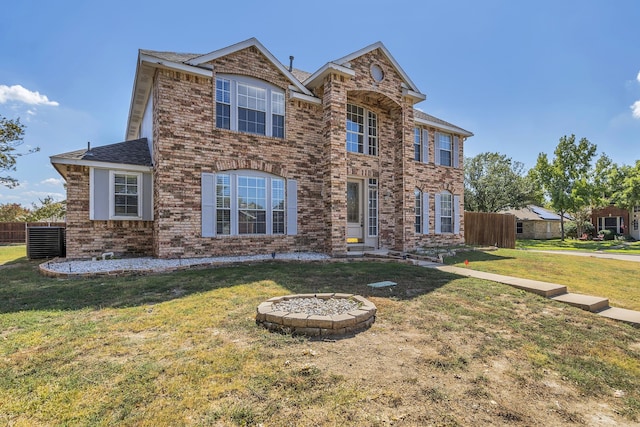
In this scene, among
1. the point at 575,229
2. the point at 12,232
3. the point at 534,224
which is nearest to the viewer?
the point at 12,232

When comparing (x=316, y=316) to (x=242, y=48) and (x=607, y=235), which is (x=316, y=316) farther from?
(x=607, y=235)

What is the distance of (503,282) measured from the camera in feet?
22.6

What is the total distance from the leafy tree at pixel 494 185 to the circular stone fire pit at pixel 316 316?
29.4m

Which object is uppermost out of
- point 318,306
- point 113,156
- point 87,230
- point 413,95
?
point 413,95

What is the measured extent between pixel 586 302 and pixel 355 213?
26.2ft

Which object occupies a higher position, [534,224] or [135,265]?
[534,224]

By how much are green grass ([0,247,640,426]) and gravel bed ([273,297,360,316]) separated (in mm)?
478

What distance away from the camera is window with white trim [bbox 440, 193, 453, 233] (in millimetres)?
15945

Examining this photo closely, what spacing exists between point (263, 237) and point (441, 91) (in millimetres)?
12119

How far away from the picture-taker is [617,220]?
109 ft

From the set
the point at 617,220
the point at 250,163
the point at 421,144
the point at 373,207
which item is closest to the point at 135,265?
the point at 250,163

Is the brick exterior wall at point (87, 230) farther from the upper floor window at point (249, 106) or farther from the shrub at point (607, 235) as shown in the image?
the shrub at point (607, 235)

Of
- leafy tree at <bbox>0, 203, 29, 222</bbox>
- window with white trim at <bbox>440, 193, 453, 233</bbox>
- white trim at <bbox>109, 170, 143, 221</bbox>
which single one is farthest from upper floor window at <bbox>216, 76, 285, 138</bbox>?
leafy tree at <bbox>0, 203, 29, 222</bbox>

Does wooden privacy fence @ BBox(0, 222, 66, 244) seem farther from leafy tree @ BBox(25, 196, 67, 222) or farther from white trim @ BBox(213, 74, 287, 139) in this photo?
white trim @ BBox(213, 74, 287, 139)
